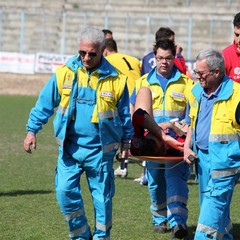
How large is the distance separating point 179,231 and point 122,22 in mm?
33024

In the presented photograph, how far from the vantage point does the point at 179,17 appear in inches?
1604

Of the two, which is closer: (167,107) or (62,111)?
(62,111)

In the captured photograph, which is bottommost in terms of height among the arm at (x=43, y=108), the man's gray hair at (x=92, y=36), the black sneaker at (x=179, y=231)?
the black sneaker at (x=179, y=231)

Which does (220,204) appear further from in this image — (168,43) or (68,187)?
(168,43)

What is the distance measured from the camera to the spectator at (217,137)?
723 centimetres

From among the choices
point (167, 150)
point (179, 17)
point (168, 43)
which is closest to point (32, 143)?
point (167, 150)

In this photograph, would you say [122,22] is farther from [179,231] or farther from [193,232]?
[179,231]

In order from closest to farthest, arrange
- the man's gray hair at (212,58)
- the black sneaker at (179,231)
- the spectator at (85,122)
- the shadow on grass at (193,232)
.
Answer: the man's gray hair at (212,58), the spectator at (85,122), the black sneaker at (179,231), the shadow on grass at (193,232)

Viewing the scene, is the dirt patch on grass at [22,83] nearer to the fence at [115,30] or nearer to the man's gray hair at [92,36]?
the fence at [115,30]

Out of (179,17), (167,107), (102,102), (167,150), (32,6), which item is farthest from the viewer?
(32,6)

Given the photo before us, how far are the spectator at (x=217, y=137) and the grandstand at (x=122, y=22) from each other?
107 ft

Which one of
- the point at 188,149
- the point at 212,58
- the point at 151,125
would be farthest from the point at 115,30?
the point at 212,58

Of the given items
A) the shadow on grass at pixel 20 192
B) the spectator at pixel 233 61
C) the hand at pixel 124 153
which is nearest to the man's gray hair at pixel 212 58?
the hand at pixel 124 153

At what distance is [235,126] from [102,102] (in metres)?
1.28
